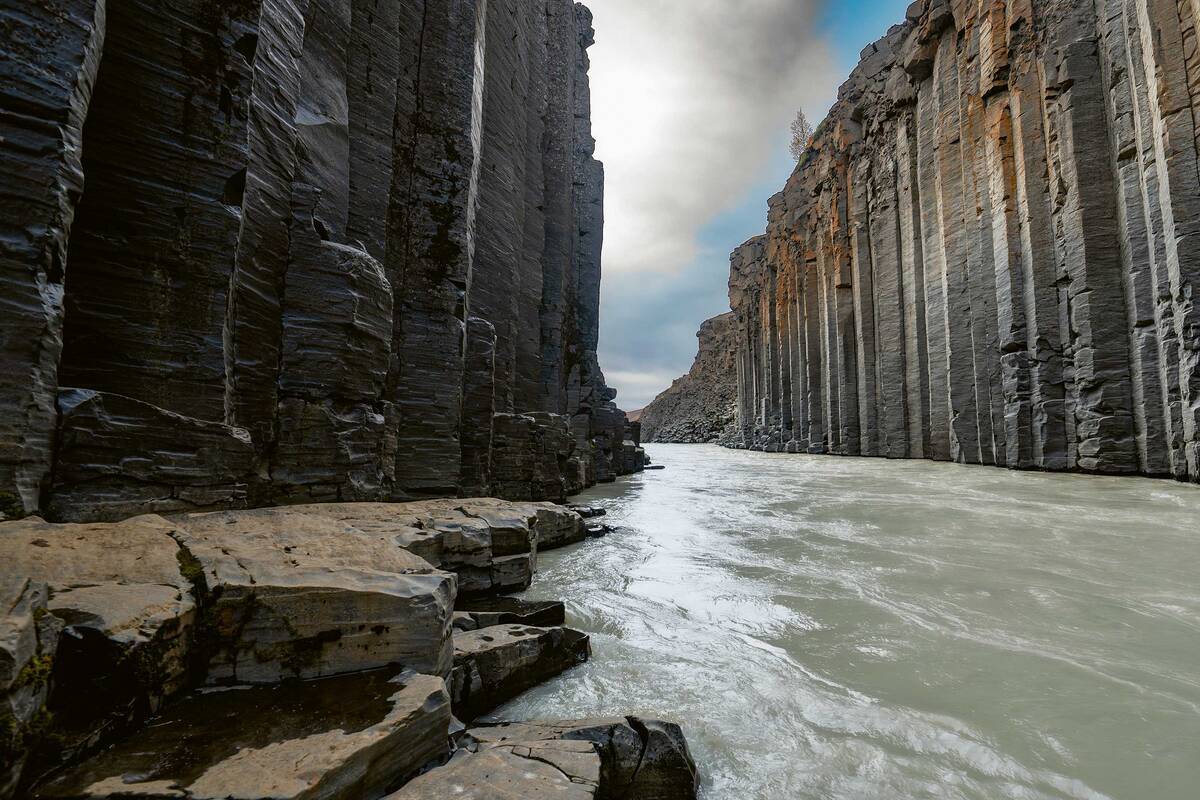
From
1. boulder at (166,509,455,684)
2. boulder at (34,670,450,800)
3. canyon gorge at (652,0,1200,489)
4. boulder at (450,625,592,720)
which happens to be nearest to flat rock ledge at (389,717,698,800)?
boulder at (34,670,450,800)

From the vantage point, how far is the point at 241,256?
4.44m

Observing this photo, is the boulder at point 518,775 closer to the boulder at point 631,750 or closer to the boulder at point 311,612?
the boulder at point 631,750

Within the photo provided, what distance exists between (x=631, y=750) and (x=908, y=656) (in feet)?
6.62

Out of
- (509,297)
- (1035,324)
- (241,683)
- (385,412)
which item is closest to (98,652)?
(241,683)

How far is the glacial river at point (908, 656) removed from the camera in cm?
214

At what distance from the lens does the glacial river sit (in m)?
2.14

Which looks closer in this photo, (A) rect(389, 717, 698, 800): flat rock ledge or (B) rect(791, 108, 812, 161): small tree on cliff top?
(A) rect(389, 717, 698, 800): flat rock ledge

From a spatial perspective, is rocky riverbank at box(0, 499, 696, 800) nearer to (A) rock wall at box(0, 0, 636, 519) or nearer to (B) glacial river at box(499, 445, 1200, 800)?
(B) glacial river at box(499, 445, 1200, 800)

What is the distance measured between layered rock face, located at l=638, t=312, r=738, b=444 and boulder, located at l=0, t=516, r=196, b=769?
55900 mm

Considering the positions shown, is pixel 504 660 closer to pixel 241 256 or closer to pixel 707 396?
pixel 241 256

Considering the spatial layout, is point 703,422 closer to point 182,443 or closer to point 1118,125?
point 1118,125

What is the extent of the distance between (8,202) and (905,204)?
26.9m

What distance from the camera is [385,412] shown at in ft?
19.7

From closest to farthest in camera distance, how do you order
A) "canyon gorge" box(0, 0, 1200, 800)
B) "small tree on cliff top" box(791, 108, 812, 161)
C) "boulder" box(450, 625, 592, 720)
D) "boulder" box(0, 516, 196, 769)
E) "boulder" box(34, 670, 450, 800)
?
"boulder" box(34, 670, 450, 800)
"boulder" box(0, 516, 196, 769)
"canyon gorge" box(0, 0, 1200, 800)
"boulder" box(450, 625, 592, 720)
"small tree on cliff top" box(791, 108, 812, 161)
